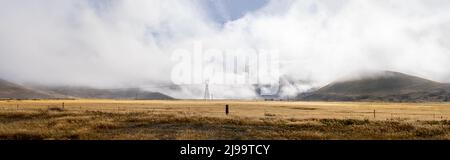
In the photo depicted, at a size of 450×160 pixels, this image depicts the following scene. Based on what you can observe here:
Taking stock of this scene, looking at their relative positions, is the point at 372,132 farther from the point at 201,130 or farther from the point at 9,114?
the point at 9,114

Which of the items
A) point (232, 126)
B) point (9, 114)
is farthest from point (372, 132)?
point (9, 114)
